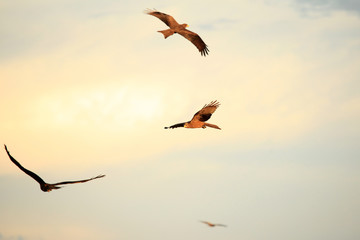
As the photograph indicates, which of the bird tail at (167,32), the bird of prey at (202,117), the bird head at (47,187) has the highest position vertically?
the bird tail at (167,32)

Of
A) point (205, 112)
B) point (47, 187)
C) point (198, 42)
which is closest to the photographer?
point (47, 187)

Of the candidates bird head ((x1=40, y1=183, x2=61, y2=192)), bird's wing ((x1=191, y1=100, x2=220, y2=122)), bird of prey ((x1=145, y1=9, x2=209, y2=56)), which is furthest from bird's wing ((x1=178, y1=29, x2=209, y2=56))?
bird head ((x1=40, y1=183, x2=61, y2=192))

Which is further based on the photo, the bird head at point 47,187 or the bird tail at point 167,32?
the bird tail at point 167,32

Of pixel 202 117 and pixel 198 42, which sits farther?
pixel 198 42

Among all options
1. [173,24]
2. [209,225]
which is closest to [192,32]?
[173,24]

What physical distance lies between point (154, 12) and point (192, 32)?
3569 mm

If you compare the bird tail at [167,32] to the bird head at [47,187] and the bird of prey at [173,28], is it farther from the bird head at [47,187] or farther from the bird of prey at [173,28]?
the bird head at [47,187]

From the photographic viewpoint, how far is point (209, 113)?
4334 centimetres

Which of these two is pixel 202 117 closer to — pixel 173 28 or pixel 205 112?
pixel 205 112

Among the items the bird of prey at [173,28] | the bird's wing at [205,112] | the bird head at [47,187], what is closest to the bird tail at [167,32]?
the bird of prey at [173,28]

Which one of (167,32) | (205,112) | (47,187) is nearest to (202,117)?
(205,112)

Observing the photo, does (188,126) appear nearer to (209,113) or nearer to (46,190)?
(209,113)

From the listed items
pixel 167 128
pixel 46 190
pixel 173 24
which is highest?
pixel 173 24

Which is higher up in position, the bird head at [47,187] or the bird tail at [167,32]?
the bird tail at [167,32]
